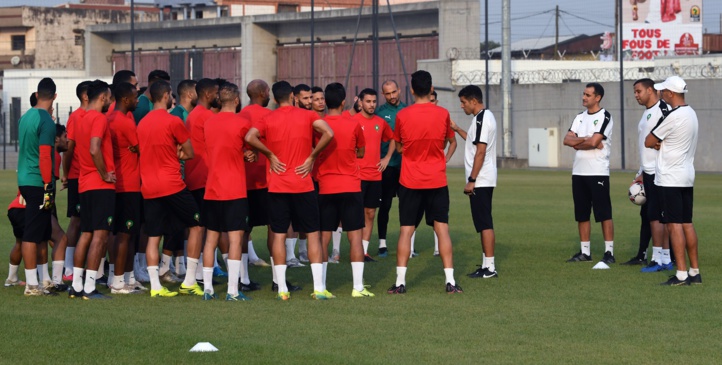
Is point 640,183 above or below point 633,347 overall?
above

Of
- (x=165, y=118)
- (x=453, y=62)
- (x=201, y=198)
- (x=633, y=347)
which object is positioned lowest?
(x=633, y=347)

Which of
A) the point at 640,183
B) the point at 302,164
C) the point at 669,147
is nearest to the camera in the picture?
the point at 302,164

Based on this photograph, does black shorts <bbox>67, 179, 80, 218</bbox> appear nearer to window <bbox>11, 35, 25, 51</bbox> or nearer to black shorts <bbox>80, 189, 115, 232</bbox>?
black shorts <bbox>80, 189, 115, 232</bbox>

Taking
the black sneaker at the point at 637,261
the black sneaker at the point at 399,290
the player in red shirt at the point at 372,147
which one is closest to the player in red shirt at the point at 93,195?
the black sneaker at the point at 399,290

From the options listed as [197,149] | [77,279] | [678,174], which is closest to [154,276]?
[77,279]

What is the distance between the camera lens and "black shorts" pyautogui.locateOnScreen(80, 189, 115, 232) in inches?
459

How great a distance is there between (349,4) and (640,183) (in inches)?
2772

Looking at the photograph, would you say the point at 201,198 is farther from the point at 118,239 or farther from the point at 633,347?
the point at 633,347

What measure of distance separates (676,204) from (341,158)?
→ 3.69 meters

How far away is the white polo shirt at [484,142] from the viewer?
13102 millimetres

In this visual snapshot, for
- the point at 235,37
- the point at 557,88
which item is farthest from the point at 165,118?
the point at 235,37

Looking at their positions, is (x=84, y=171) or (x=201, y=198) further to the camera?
(x=201, y=198)

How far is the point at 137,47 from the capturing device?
71125mm

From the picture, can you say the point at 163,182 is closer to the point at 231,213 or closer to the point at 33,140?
the point at 231,213
